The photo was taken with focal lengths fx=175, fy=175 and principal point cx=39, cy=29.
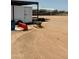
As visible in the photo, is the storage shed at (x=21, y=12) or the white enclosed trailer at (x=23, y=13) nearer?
the storage shed at (x=21, y=12)

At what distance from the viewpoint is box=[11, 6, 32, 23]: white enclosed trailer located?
16.9 metres

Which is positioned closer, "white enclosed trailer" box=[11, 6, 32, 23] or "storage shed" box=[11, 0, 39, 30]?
"storage shed" box=[11, 0, 39, 30]

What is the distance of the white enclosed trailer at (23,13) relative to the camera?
16.9m

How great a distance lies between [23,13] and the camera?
17.4 metres
